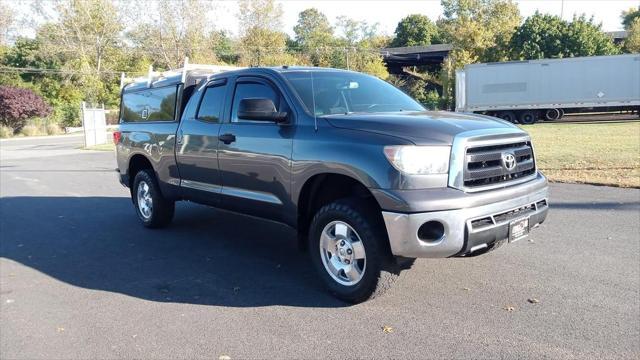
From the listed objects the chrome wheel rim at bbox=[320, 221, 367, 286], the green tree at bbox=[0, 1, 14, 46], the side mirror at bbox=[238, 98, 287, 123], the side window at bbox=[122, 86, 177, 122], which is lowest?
the chrome wheel rim at bbox=[320, 221, 367, 286]

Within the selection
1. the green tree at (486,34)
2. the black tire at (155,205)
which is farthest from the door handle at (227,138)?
the green tree at (486,34)

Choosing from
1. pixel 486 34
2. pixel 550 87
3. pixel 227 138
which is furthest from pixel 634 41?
pixel 227 138

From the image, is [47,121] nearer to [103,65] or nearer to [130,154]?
[103,65]

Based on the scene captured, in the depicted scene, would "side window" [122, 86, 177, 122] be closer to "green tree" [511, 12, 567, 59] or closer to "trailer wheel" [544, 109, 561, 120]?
"trailer wheel" [544, 109, 561, 120]

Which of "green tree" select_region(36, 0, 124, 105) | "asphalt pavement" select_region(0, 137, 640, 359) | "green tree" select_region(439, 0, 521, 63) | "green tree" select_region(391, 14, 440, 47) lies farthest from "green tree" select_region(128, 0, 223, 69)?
"green tree" select_region(391, 14, 440, 47)

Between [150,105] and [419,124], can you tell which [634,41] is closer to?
[150,105]

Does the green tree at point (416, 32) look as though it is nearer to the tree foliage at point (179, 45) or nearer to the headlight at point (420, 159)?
the tree foliage at point (179, 45)

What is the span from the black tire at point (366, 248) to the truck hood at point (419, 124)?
2.11ft

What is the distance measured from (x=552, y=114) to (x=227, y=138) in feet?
105

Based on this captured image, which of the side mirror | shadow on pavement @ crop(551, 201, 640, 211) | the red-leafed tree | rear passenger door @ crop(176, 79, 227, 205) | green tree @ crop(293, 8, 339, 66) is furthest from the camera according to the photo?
green tree @ crop(293, 8, 339, 66)

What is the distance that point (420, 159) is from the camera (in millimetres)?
4020

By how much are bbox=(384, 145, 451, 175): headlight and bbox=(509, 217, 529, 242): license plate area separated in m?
0.76

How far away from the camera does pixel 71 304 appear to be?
4.73m

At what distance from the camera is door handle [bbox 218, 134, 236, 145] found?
18.1ft
